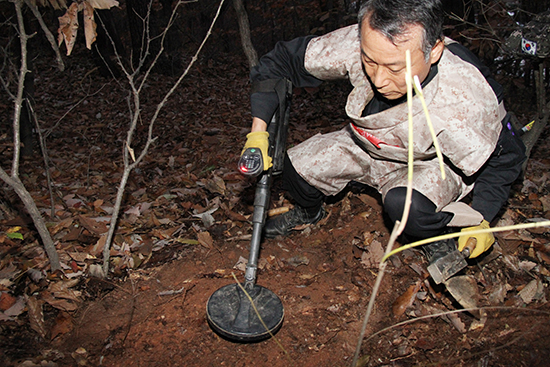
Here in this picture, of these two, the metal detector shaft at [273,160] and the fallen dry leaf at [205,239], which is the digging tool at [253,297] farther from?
the fallen dry leaf at [205,239]

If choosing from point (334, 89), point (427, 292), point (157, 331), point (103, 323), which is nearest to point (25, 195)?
point (103, 323)

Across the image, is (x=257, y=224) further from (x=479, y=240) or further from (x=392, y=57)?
(x=479, y=240)

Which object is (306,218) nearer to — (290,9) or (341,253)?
(341,253)

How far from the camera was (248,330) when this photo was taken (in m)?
2.07

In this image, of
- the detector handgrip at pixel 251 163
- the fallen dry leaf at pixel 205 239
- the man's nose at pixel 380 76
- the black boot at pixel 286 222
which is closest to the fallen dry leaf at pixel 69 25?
the detector handgrip at pixel 251 163

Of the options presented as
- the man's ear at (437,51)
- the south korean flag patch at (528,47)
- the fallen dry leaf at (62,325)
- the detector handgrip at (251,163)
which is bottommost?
the fallen dry leaf at (62,325)

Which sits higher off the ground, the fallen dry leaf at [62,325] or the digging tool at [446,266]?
the digging tool at [446,266]

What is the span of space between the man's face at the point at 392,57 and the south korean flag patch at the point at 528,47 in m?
1.16

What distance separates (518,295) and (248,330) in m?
1.67

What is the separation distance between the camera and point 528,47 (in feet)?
9.04

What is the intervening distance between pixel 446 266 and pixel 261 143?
4.21 ft

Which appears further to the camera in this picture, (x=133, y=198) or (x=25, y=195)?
(x=133, y=198)

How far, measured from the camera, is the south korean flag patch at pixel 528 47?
2721mm

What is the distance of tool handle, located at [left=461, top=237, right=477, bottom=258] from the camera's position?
2.45 metres
